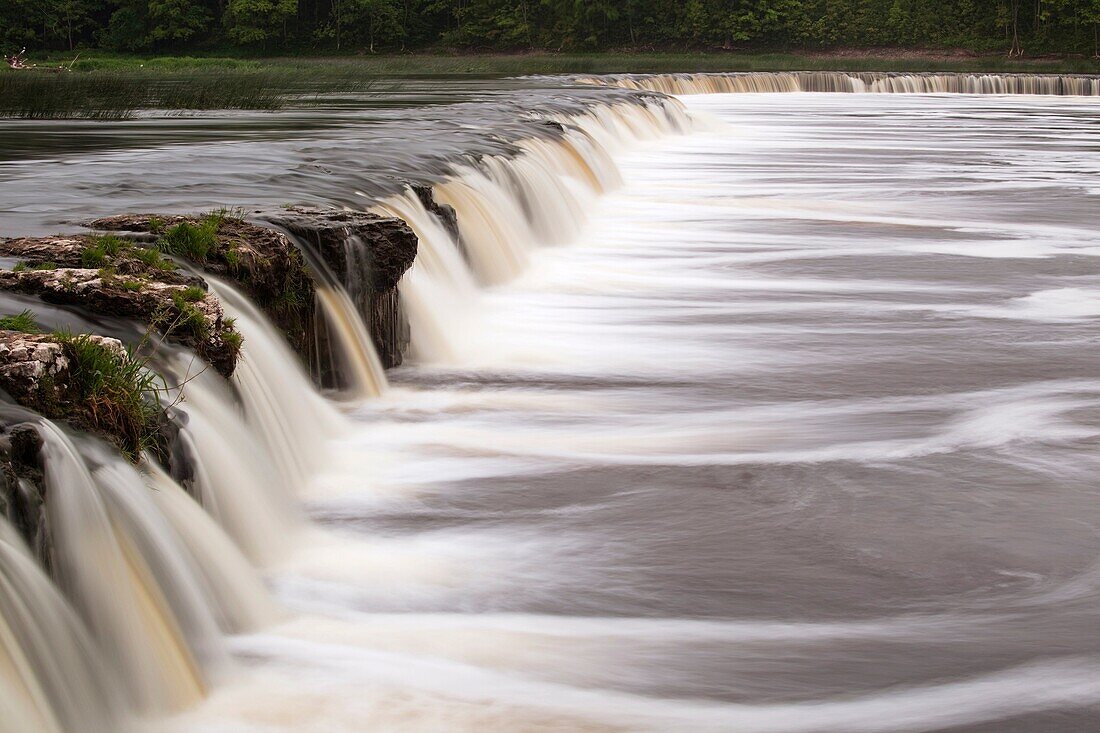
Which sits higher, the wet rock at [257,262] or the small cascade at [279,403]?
the wet rock at [257,262]

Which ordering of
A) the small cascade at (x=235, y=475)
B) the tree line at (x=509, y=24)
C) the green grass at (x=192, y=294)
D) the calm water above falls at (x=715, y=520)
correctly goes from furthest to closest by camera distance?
the tree line at (x=509, y=24) → the green grass at (x=192, y=294) → the small cascade at (x=235, y=475) → the calm water above falls at (x=715, y=520)

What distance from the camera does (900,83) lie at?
51.8 meters

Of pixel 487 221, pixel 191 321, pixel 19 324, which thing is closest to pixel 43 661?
pixel 19 324

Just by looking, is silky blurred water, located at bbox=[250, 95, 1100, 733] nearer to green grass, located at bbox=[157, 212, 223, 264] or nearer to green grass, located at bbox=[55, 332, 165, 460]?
green grass, located at bbox=[55, 332, 165, 460]

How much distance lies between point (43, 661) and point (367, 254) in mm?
4691

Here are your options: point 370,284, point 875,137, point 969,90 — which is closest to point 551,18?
point 969,90

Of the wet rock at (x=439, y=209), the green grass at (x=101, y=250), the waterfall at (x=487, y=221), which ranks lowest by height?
the waterfall at (x=487, y=221)

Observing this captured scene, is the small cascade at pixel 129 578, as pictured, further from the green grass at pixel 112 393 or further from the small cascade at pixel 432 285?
the small cascade at pixel 432 285

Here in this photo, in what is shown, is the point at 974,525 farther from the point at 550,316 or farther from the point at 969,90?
the point at 969,90

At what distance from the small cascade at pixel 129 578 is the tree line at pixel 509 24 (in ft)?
232

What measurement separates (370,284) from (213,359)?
2.50 meters

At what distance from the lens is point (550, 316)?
1043cm

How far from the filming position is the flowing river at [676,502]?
14.3 ft

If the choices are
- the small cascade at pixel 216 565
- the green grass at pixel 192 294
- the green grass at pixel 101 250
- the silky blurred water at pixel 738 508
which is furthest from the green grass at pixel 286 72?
the small cascade at pixel 216 565
